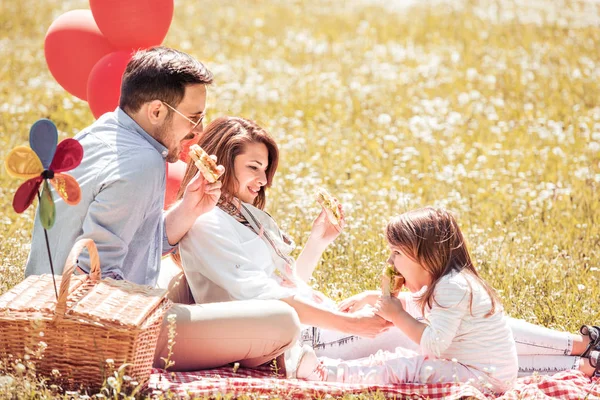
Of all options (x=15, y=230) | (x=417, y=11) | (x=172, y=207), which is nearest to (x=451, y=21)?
(x=417, y=11)

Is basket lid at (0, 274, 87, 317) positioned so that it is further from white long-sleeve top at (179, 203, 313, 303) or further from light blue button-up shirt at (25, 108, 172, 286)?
white long-sleeve top at (179, 203, 313, 303)

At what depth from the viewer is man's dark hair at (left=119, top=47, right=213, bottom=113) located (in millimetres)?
3975

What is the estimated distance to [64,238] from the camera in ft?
12.5

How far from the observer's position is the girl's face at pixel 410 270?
4.03 metres

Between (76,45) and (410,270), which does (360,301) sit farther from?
(76,45)

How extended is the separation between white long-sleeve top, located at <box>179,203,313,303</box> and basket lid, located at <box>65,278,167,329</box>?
1.40 feet

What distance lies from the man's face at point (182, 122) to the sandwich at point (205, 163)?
0.26 feet

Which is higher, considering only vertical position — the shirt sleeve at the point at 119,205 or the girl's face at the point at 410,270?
the shirt sleeve at the point at 119,205

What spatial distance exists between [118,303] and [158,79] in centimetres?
109

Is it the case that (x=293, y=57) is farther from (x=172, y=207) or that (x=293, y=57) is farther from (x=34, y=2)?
(x=172, y=207)

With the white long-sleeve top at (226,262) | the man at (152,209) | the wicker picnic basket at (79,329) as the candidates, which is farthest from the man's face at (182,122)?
the wicker picnic basket at (79,329)

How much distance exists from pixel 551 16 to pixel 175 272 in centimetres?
1025

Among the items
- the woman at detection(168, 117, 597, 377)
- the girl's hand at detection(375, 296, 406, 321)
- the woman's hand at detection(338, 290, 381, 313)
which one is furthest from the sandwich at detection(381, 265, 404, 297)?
the woman's hand at detection(338, 290, 381, 313)

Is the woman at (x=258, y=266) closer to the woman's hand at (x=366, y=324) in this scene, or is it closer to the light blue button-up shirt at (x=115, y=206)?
the woman's hand at (x=366, y=324)
